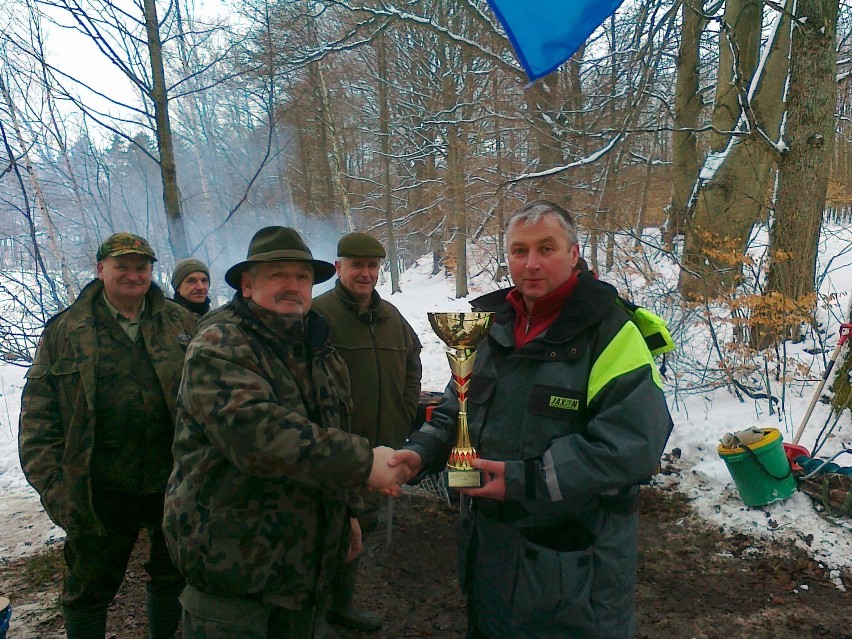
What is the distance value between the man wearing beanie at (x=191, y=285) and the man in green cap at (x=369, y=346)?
1.05 metres

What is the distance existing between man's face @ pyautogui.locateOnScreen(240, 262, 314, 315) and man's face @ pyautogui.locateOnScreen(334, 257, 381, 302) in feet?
4.90

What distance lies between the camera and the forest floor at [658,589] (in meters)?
Answer: 3.07

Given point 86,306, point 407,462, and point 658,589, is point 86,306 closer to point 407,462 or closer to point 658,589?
point 407,462

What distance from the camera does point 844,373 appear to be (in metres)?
4.81

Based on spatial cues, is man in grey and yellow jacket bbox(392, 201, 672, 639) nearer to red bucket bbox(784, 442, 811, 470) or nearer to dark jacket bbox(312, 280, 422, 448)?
dark jacket bbox(312, 280, 422, 448)

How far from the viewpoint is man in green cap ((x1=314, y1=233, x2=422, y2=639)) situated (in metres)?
3.49

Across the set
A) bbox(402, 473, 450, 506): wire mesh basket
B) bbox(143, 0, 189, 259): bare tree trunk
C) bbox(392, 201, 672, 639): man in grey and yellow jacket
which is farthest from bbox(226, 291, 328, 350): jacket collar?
bbox(402, 473, 450, 506): wire mesh basket

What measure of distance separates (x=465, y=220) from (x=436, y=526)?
42.6 feet

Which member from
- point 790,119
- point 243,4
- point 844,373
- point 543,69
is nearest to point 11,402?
point 243,4

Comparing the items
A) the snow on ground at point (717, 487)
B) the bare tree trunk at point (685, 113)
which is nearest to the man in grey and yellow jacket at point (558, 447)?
the snow on ground at point (717, 487)

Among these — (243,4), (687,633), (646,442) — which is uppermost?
(243,4)

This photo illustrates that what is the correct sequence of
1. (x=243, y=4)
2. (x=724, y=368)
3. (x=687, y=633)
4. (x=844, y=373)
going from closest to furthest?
(x=687, y=633)
(x=844, y=373)
(x=724, y=368)
(x=243, y=4)

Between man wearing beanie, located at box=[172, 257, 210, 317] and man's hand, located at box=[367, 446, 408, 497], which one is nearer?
man's hand, located at box=[367, 446, 408, 497]

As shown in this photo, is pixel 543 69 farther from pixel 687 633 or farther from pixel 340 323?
pixel 687 633
